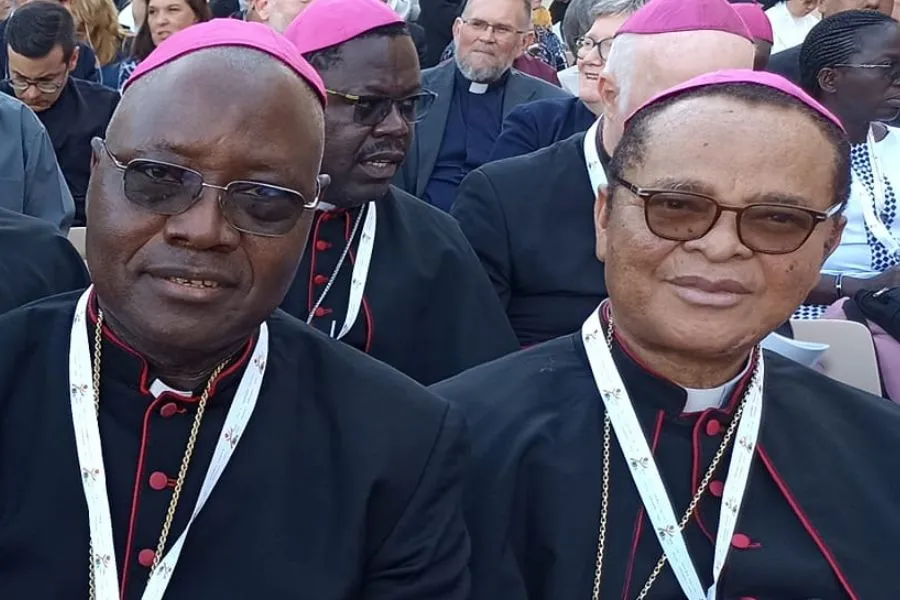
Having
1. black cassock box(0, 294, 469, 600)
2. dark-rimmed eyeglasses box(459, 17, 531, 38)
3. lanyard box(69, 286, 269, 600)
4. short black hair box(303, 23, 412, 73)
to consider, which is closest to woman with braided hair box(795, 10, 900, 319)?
dark-rimmed eyeglasses box(459, 17, 531, 38)

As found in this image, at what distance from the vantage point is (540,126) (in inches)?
221

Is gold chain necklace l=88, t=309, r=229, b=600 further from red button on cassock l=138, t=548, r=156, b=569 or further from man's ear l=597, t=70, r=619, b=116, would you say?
man's ear l=597, t=70, r=619, b=116

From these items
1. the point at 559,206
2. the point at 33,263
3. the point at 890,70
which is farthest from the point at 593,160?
the point at 890,70

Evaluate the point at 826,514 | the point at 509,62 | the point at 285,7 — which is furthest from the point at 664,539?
the point at 509,62

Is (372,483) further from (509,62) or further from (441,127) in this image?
(509,62)

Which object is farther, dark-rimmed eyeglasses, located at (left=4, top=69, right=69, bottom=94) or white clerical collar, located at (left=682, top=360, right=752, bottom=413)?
dark-rimmed eyeglasses, located at (left=4, top=69, right=69, bottom=94)

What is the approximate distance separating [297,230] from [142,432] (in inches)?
16.4

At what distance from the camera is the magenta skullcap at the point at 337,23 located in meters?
3.57

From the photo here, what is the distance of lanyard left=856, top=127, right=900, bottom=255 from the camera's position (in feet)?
16.3

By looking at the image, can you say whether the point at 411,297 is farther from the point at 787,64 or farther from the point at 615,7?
the point at 787,64

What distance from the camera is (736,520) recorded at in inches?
93.7

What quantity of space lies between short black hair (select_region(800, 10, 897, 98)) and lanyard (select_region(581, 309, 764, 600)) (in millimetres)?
3228

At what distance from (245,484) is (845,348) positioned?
89.2 inches

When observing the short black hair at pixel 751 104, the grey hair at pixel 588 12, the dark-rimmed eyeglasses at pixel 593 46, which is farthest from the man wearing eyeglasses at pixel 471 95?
the short black hair at pixel 751 104
